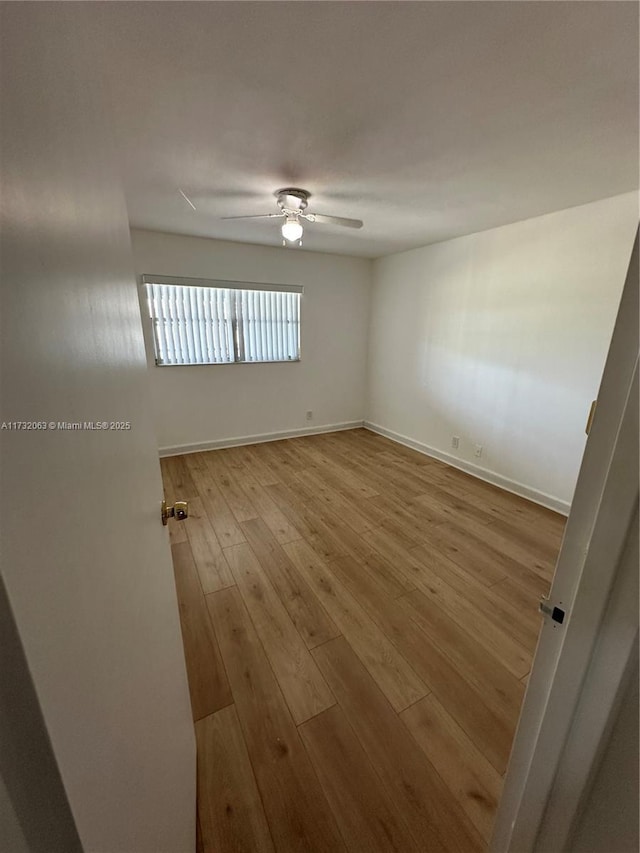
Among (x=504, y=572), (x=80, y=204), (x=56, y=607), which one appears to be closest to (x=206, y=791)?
(x=56, y=607)

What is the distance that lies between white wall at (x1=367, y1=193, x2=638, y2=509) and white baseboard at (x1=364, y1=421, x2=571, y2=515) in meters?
0.01

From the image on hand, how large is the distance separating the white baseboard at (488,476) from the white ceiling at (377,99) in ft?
7.29

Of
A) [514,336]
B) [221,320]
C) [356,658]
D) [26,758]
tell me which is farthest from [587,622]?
[221,320]

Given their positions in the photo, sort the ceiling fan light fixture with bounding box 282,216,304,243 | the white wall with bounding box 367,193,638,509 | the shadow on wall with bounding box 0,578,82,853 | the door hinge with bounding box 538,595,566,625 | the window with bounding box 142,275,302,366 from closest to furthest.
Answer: the shadow on wall with bounding box 0,578,82,853 < the door hinge with bounding box 538,595,566,625 < the ceiling fan light fixture with bounding box 282,216,304,243 < the white wall with bounding box 367,193,638,509 < the window with bounding box 142,275,302,366

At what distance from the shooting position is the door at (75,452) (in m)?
0.28

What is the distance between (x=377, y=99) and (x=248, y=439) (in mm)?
3465

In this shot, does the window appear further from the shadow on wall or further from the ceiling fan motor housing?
the shadow on wall

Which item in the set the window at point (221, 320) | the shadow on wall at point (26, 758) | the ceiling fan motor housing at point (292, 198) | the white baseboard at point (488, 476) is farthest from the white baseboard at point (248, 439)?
the shadow on wall at point (26, 758)

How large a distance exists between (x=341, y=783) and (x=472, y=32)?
98.1 inches

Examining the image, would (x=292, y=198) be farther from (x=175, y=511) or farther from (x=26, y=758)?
(x=26, y=758)

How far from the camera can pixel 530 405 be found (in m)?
2.89

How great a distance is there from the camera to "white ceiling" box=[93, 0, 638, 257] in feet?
3.32

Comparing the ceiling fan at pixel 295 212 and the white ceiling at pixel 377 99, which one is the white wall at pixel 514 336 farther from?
the ceiling fan at pixel 295 212

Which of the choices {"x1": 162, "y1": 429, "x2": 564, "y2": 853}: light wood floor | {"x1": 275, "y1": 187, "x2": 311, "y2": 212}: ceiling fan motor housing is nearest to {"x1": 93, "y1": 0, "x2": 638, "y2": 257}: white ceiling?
{"x1": 275, "y1": 187, "x2": 311, "y2": 212}: ceiling fan motor housing
